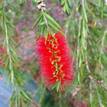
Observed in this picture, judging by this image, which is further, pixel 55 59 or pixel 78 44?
pixel 78 44

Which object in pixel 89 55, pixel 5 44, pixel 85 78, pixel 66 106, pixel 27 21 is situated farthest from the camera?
pixel 27 21

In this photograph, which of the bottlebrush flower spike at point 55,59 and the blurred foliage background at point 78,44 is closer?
the bottlebrush flower spike at point 55,59

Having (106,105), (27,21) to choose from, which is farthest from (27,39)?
(106,105)

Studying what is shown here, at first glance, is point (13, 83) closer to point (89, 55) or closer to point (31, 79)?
point (89, 55)

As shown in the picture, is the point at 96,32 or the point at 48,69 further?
the point at 96,32

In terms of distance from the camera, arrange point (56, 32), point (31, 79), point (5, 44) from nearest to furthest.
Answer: point (56, 32)
point (5, 44)
point (31, 79)

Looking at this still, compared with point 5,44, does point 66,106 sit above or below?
below

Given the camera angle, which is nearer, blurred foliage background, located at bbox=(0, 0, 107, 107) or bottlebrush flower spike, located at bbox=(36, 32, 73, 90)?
bottlebrush flower spike, located at bbox=(36, 32, 73, 90)

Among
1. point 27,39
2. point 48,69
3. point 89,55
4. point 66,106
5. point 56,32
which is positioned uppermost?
point 56,32
